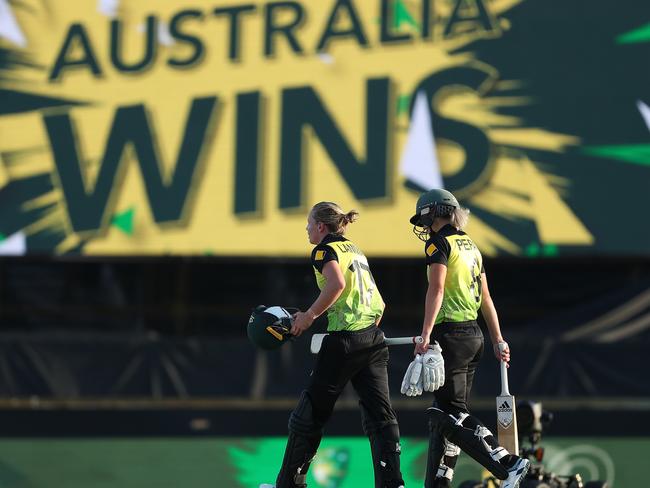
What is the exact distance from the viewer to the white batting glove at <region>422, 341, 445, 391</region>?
6.59 metres

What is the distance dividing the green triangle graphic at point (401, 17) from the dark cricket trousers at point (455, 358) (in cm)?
631

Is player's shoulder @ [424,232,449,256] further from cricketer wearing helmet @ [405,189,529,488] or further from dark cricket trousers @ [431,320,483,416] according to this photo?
dark cricket trousers @ [431,320,483,416]

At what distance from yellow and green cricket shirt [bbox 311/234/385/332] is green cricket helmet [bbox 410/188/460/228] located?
46cm

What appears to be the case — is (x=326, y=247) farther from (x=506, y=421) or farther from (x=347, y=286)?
(x=506, y=421)

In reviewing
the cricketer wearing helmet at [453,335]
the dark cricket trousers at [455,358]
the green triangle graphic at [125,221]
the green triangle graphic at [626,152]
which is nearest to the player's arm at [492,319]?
the cricketer wearing helmet at [453,335]

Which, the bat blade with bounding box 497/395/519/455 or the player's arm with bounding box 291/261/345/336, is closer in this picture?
the player's arm with bounding box 291/261/345/336

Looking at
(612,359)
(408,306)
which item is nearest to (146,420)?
(408,306)

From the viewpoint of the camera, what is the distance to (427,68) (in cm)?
1255

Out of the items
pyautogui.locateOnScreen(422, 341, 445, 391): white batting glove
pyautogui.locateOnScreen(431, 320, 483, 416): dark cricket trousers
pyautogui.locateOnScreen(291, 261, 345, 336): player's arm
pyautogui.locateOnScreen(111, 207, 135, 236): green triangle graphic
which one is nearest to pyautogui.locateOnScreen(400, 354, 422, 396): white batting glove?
pyautogui.locateOnScreen(422, 341, 445, 391): white batting glove

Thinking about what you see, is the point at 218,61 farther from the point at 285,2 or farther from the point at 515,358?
the point at 515,358

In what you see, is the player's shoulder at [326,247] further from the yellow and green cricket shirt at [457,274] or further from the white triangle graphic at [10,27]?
the white triangle graphic at [10,27]

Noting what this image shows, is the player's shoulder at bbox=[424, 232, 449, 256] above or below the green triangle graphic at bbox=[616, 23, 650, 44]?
below

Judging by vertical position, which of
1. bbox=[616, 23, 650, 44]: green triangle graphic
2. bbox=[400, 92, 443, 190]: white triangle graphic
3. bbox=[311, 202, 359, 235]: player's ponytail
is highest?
bbox=[616, 23, 650, 44]: green triangle graphic

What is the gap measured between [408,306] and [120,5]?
181 inches
